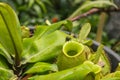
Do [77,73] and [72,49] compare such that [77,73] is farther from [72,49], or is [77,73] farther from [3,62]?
[3,62]

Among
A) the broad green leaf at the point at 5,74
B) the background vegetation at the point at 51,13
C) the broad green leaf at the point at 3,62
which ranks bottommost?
the background vegetation at the point at 51,13

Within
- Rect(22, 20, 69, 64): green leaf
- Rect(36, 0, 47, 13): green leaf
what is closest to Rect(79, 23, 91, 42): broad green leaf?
Rect(22, 20, 69, 64): green leaf

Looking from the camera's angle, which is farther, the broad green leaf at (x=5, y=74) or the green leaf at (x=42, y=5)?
the green leaf at (x=42, y=5)

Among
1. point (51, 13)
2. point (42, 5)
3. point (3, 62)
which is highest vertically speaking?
point (3, 62)

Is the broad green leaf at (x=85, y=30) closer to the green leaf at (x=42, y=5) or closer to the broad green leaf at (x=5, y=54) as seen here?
the broad green leaf at (x=5, y=54)

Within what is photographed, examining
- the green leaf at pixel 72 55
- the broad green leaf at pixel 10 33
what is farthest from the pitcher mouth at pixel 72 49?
the broad green leaf at pixel 10 33

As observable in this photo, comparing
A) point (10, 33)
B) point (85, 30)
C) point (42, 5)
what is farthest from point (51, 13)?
point (10, 33)
